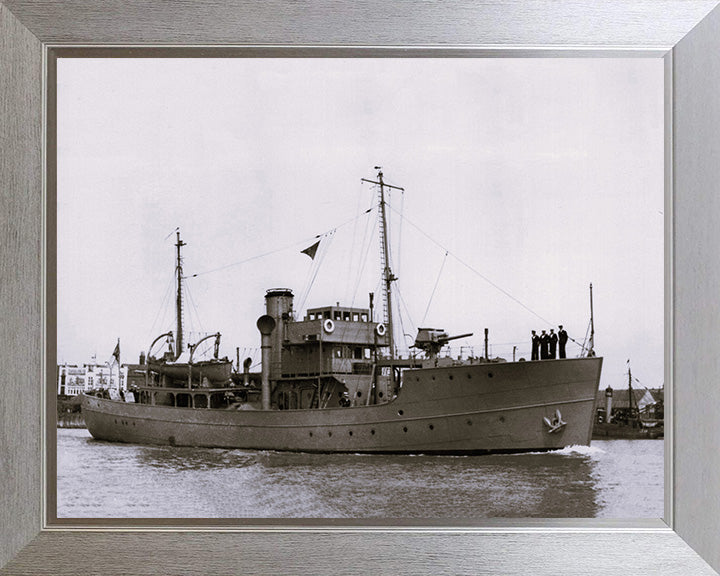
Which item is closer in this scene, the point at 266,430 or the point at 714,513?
the point at 714,513

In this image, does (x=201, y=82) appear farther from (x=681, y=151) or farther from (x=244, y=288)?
(x=681, y=151)

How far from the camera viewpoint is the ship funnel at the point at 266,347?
2422mm

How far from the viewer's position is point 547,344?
7.86ft

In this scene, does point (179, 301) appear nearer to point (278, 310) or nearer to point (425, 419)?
point (278, 310)

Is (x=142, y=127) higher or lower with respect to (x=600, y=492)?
higher

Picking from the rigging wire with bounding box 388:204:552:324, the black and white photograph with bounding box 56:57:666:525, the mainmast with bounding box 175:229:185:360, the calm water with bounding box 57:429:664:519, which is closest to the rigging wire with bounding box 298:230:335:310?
the black and white photograph with bounding box 56:57:666:525

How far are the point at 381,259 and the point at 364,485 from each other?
75 cm

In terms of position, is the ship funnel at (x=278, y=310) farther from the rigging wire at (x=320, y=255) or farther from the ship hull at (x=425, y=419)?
the ship hull at (x=425, y=419)

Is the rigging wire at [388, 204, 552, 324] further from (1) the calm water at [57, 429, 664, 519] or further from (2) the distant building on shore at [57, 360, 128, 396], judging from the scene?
(2) the distant building on shore at [57, 360, 128, 396]

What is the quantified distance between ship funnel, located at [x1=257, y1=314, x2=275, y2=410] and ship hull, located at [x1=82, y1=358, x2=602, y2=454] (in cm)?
5

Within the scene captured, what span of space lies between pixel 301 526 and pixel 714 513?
1320mm

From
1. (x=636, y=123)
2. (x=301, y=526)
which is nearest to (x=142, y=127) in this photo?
(x=301, y=526)

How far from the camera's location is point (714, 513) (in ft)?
7.62

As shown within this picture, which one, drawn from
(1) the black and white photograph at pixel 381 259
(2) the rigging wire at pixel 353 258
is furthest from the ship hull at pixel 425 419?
(2) the rigging wire at pixel 353 258
